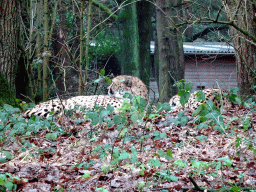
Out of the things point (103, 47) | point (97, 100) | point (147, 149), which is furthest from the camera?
point (103, 47)

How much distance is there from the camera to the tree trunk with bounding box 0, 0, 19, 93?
22.4ft

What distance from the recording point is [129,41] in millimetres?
12984

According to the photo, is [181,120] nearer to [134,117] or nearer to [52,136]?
[134,117]

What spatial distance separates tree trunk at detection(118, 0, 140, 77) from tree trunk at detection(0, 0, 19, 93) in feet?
20.2

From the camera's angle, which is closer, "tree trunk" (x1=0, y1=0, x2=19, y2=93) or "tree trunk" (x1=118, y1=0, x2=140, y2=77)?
"tree trunk" (x1=0, y1=0, x2=19, y2=93)

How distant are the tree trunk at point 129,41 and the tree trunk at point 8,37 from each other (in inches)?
243

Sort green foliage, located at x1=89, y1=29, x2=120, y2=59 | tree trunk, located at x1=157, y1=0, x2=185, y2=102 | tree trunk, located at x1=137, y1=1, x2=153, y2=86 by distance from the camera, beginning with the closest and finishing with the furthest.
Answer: tree trunk, located at x1=157, y1=0, x2=185, y2=102 → tree trunk, located at x1=137, y1=1, x2=153, y2=86 → green foliage, located at x1=89, y1=29, x2=120, y2=59

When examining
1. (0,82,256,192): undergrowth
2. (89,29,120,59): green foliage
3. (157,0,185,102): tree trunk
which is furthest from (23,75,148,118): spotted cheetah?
(89,29,120,59): green foliage

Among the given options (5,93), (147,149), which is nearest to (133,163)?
(147,149)

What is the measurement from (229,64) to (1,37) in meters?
17.3

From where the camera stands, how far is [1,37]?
269 inches

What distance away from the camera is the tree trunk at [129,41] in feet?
41.9

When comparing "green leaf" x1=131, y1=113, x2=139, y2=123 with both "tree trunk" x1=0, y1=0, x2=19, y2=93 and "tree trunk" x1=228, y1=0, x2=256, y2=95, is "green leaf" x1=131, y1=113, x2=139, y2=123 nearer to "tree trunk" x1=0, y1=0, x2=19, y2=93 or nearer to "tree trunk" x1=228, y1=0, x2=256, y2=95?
"tree trunk" x1=228, y1=0, x2=256, y2=95

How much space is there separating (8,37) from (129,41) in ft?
21.7
